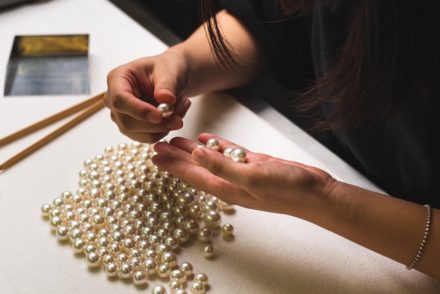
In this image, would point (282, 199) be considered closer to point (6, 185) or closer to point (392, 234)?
point (392, 234)

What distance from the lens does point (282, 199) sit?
0.60m

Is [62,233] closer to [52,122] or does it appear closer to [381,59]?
[52,122]

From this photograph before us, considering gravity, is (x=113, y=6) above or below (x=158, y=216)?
above

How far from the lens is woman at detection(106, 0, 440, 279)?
583 millimetres

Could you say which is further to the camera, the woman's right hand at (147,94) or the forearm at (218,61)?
the forearm at (218,61)

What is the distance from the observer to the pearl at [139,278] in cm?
61

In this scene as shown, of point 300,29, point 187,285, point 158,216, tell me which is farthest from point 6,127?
point 300,29

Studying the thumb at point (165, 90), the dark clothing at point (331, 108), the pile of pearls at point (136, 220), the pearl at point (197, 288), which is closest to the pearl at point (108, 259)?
the pile of pearls at point (136, 220)

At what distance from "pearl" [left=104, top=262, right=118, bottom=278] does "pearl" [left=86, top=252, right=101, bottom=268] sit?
0.01 metres

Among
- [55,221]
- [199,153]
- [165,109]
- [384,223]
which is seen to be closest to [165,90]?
[165,109]

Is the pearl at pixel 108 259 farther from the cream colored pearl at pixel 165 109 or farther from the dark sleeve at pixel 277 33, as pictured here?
the dark sleeve at pixel 277 33

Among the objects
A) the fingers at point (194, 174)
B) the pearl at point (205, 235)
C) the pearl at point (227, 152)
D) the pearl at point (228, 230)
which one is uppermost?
the pearl at point (227, 152)

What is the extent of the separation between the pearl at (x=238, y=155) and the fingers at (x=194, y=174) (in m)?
0.03

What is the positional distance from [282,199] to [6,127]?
48 cm
